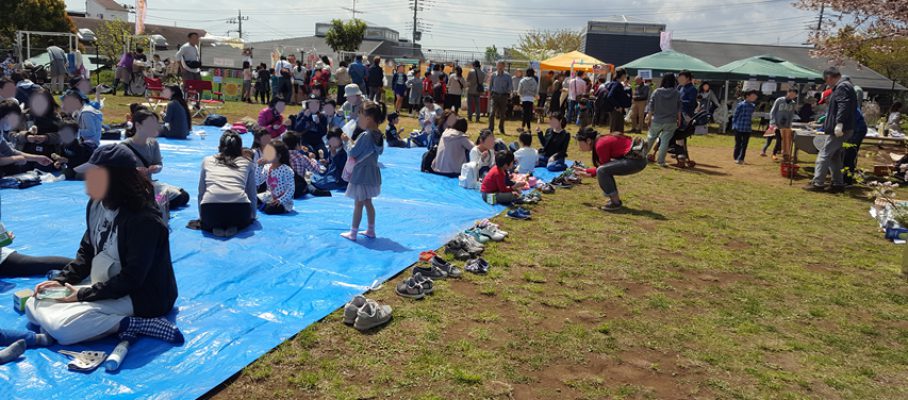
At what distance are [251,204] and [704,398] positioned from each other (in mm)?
4781

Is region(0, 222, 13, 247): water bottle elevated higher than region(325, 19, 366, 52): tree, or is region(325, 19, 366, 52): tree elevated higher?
region(325, 19, 366, 52): tree

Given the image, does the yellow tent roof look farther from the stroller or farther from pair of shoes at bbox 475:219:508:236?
pair of shoes at bbox 475:219:508:236

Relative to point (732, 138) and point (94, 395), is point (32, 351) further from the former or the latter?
point (732, 138)

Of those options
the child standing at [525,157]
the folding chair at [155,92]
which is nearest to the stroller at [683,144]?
the child standing at [525,157]

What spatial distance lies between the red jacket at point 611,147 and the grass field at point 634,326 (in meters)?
1.05

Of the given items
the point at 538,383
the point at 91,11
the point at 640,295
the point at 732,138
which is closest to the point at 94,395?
the point at 538,383

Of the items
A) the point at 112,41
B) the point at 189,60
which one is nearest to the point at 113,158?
the point at 189,60

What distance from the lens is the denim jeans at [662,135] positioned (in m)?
12.4

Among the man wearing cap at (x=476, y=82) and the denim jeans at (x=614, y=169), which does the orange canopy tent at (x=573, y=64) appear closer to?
the man wearing cap at (x=476, y=82)

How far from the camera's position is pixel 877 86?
3512 centimetres

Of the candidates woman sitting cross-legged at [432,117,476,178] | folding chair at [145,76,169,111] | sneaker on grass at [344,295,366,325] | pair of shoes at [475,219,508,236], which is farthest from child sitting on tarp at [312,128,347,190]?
folding chair at [145,76,169,111]

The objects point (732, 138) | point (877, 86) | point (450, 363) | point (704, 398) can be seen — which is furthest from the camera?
point (877, 86)

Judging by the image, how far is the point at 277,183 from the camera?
7387 mm

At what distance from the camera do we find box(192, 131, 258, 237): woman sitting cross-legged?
6289 mm
